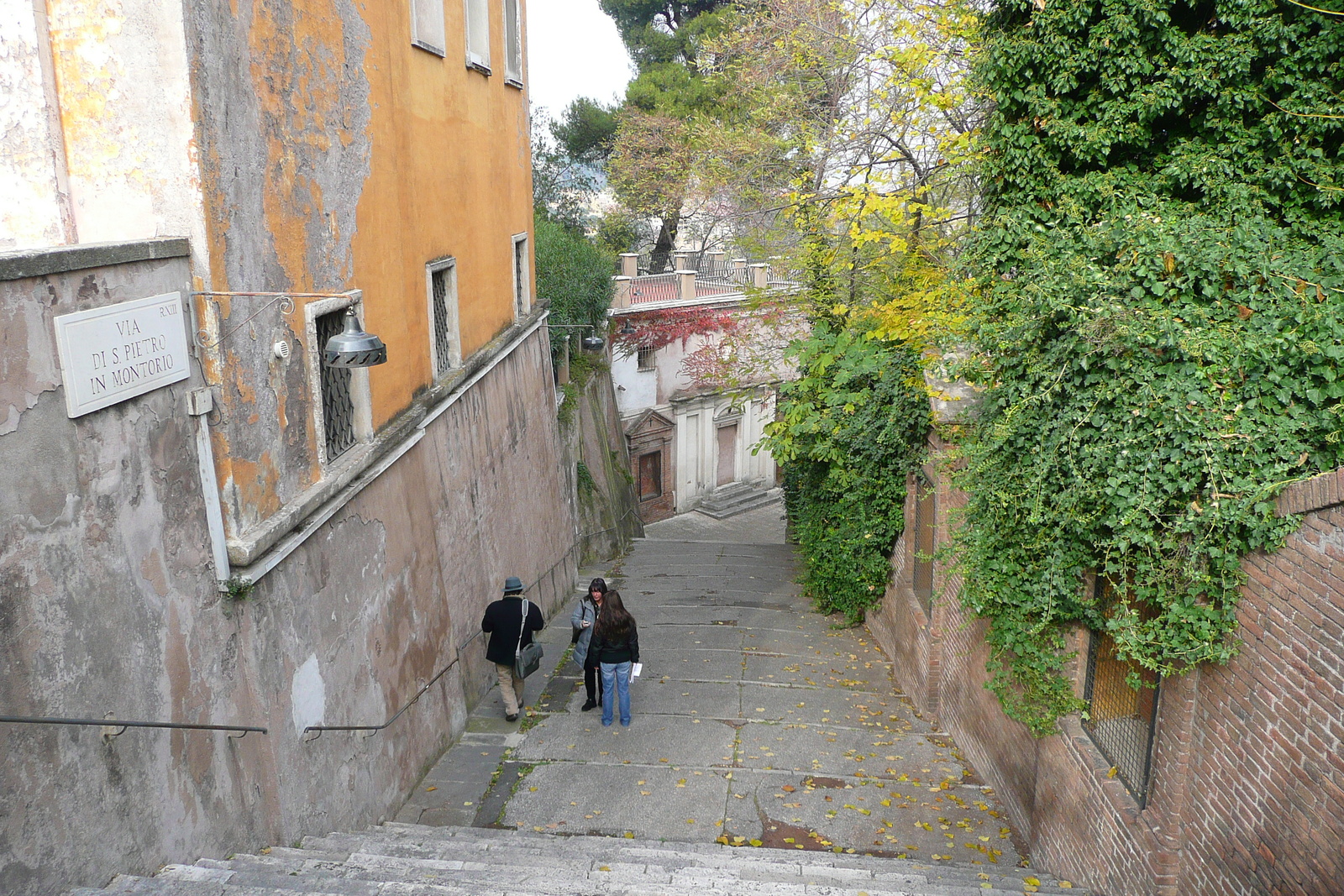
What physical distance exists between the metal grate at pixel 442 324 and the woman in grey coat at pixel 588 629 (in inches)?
118

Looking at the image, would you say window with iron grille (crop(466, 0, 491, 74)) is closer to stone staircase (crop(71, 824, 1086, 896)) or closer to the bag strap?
the bag strap

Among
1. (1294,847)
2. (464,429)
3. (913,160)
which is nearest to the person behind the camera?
(1294,847)

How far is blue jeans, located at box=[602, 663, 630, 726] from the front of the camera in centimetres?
923

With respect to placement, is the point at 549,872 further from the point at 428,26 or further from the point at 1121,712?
the point at 428,26

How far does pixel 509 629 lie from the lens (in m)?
9.21

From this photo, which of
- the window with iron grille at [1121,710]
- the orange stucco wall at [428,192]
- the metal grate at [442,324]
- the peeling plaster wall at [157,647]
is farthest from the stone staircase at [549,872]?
the metal grate at [442,324]

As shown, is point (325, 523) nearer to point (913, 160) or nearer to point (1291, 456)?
point (1291, 456)

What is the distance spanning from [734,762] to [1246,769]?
468 cm

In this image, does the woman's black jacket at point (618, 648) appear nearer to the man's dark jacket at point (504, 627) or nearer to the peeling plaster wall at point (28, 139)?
the man's dark jacket at point (504, 627)

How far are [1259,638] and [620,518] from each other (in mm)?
19258

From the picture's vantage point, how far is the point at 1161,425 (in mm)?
5352

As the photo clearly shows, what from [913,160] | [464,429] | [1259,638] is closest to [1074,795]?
[1259,638]

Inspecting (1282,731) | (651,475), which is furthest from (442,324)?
(651,475)

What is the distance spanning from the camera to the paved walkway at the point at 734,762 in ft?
24.9
